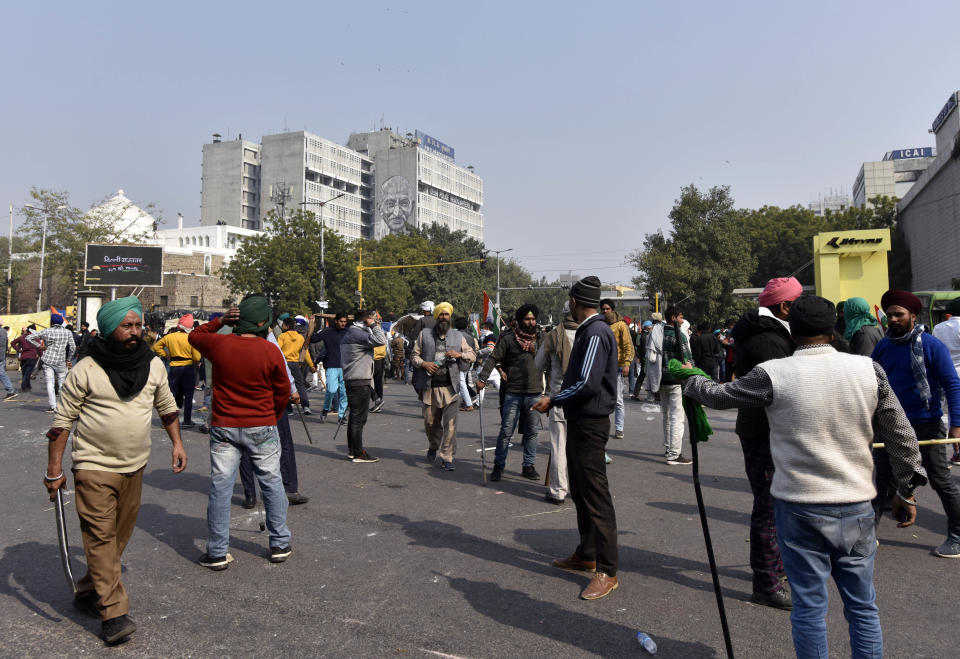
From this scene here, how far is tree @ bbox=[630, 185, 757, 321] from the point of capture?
3909 cm

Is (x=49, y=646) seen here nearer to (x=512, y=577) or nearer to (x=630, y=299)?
(x=512, y=577)

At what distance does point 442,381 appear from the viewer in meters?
8.11

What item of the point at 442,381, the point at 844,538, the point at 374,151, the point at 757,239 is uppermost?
the point at 374,151

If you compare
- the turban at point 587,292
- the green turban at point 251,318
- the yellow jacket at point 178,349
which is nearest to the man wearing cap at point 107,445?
the green turban at point 251,318

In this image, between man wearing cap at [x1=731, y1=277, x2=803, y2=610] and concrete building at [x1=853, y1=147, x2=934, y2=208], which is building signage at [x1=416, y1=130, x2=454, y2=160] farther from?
man wearing cap at [x1=731, y1=277, x2=803, y2=610]

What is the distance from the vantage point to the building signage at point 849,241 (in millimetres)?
21845

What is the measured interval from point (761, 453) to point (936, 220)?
36.6 meters

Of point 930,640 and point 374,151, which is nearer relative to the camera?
point 930,640

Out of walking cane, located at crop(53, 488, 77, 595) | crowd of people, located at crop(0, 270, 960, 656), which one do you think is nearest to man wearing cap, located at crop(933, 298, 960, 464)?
crowd of people, located at crop(0, 270, 960, 656)

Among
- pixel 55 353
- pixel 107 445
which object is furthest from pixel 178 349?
pixel 107 445

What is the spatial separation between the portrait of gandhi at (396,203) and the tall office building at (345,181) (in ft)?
0.62

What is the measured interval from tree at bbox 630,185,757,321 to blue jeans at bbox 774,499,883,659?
37.4 m

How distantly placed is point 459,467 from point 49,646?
16.8 ft

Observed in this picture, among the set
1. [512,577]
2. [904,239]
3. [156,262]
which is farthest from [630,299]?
[512,577]
